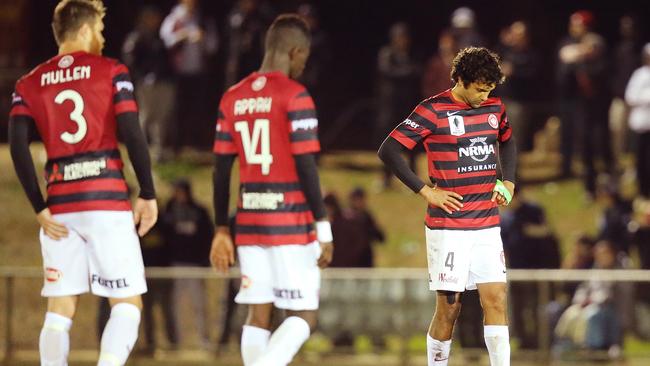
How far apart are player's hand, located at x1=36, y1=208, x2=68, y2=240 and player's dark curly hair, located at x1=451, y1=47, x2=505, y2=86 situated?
2.74 m

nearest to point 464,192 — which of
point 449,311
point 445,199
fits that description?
point 445,199

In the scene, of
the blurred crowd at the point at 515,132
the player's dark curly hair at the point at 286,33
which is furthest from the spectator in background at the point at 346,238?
the player's dark curly hair at the point at 286,33

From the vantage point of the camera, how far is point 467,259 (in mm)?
9188

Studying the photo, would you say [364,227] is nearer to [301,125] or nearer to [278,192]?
[278,192]

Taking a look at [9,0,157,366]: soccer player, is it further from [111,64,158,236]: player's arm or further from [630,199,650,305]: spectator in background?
[630,199,650,305]: spectator in background

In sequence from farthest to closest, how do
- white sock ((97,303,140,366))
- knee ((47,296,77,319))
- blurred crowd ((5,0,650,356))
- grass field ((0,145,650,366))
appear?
grass field ((0,145,650,366)), blurred crowd ((5,0,650,356)), knee ((47,296,77,319)), white sock ((97,303,140,366))

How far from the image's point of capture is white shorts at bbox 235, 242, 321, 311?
9250mm

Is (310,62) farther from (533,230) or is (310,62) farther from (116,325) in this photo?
(116,325)

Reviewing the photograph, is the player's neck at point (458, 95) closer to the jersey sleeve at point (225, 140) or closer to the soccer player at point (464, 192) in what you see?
the soccer player at point (464, 192)

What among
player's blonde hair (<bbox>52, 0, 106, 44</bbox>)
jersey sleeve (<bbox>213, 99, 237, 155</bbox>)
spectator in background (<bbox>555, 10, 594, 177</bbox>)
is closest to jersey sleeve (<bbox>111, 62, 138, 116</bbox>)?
player's blonde hair (<bbox>52, 0, 106, 44</bbox>)

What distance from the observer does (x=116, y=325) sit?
8906 millimetres

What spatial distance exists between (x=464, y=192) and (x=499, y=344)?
1012 mm

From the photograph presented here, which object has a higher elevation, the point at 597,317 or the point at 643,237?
the point at 643,237

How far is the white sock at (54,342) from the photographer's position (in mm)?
8945
